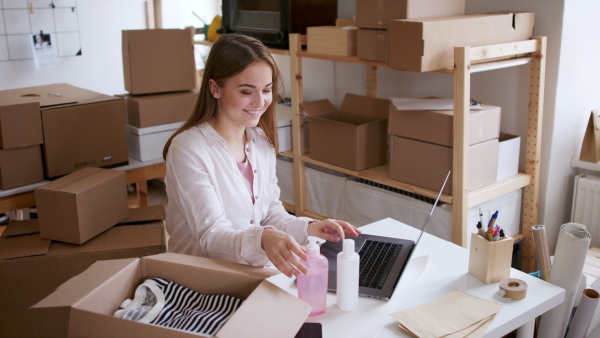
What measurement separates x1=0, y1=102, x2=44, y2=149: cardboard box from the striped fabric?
1.36 meters

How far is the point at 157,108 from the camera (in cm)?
270

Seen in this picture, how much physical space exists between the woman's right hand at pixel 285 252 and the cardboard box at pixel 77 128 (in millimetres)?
1387

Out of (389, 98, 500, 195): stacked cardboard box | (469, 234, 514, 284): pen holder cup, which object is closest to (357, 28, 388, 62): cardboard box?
(389, 98, 500, 195): stacked cardboard box

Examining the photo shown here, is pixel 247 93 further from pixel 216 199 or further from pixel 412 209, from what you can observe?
pixel 412 209

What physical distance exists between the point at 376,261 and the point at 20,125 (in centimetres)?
154

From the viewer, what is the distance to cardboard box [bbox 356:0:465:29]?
203 cm

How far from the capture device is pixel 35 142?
2295mm

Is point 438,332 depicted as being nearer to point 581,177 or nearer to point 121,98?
point 581,177

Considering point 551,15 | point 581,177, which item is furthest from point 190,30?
point 581,177

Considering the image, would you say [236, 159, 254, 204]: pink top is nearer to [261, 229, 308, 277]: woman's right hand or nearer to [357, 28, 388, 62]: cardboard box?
[261, 229, 308, 277]: woman's right hand

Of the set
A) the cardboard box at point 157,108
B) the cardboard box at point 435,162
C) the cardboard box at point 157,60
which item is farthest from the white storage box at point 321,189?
the cardboard box at point 157,60

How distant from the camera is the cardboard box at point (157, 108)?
2.67m

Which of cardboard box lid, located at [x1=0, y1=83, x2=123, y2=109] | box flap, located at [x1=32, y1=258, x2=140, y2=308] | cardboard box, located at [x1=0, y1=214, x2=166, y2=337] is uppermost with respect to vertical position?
cardboard box lid, located at [x1=0, y1=83, x2=123, y2=109]

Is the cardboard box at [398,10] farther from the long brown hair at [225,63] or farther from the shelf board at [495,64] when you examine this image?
the long brown hair at [225,63]
